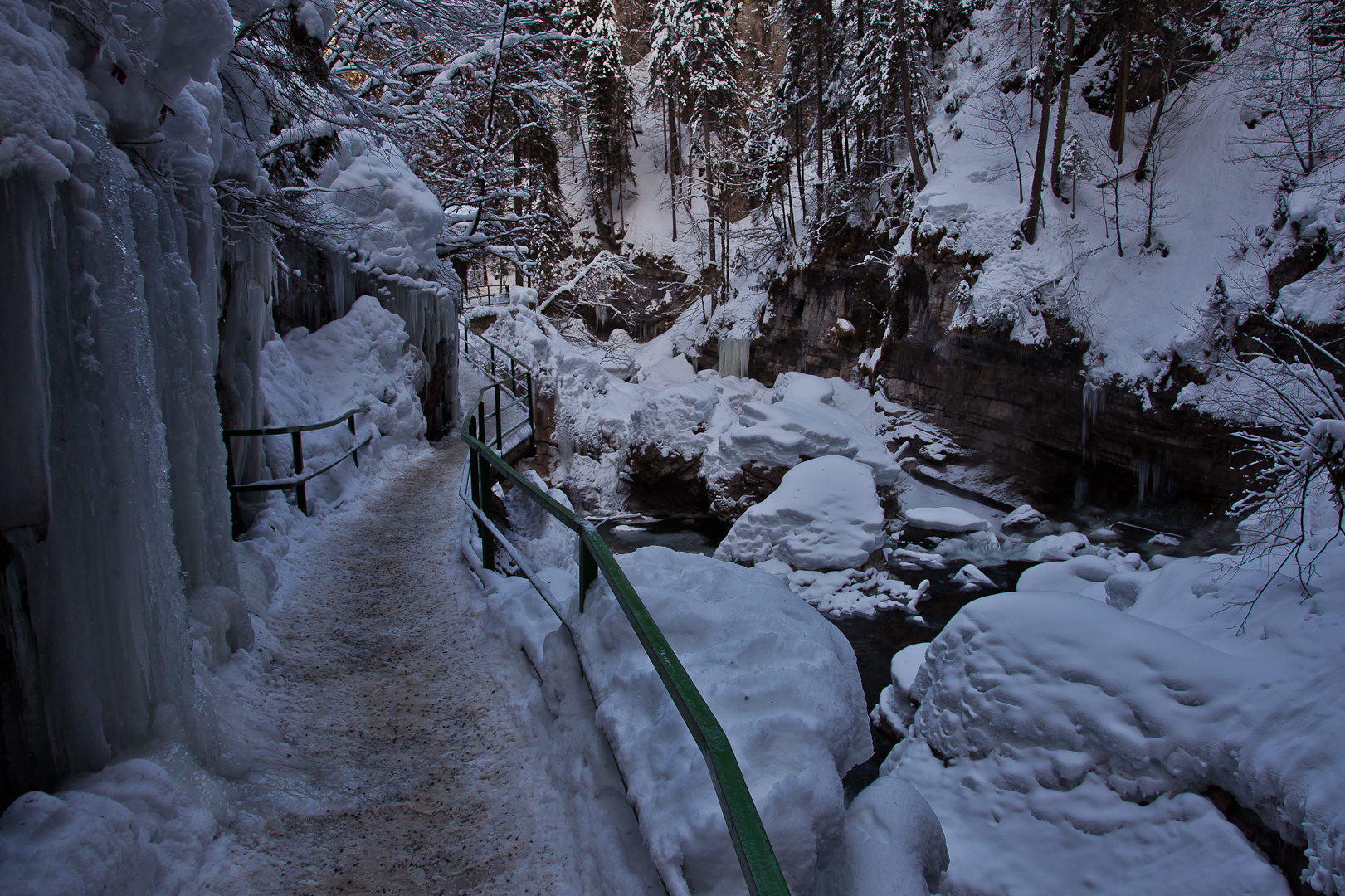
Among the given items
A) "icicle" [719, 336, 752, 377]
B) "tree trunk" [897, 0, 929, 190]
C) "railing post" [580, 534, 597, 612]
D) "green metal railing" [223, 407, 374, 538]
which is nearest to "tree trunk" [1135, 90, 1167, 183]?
"tree trunk" [897, 0, 929, 190]

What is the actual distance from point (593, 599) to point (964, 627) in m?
5.18

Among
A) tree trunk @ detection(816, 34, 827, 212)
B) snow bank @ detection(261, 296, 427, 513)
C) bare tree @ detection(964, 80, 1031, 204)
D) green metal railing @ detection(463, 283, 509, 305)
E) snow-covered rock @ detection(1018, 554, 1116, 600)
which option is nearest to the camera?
snow bank @ detection(261, 296, 427, 513)

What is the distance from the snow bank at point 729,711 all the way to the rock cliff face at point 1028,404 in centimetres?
1501

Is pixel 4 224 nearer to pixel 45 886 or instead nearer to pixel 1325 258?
pixel 45 886

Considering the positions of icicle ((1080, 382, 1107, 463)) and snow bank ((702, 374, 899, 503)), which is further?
snow bank ((702, 374, 899, 503))

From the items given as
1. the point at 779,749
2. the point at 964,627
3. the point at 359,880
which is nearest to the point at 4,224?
the point at 359,880

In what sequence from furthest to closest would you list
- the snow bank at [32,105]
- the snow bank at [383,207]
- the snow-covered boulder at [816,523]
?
1. the snow-covered boulder at [816,523]
2. the snow bank at [383,207]
3. the snow bank at [32,105]

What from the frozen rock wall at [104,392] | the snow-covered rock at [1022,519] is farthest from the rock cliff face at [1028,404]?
the frozen rock wall at [104,392]

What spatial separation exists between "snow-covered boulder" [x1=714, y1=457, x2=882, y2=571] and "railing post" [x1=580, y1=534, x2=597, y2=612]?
10.6m

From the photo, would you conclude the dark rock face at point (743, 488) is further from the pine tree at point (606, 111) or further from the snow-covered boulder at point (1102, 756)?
the pine tree at point (606, 111)

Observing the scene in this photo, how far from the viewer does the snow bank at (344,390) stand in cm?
816

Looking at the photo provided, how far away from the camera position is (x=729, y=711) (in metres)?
2.39

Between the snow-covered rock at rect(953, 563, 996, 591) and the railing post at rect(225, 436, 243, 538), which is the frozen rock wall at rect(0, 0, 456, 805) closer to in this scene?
the railing post at rect(225, 436, 243, 538)

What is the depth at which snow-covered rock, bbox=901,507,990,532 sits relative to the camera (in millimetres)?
15922
